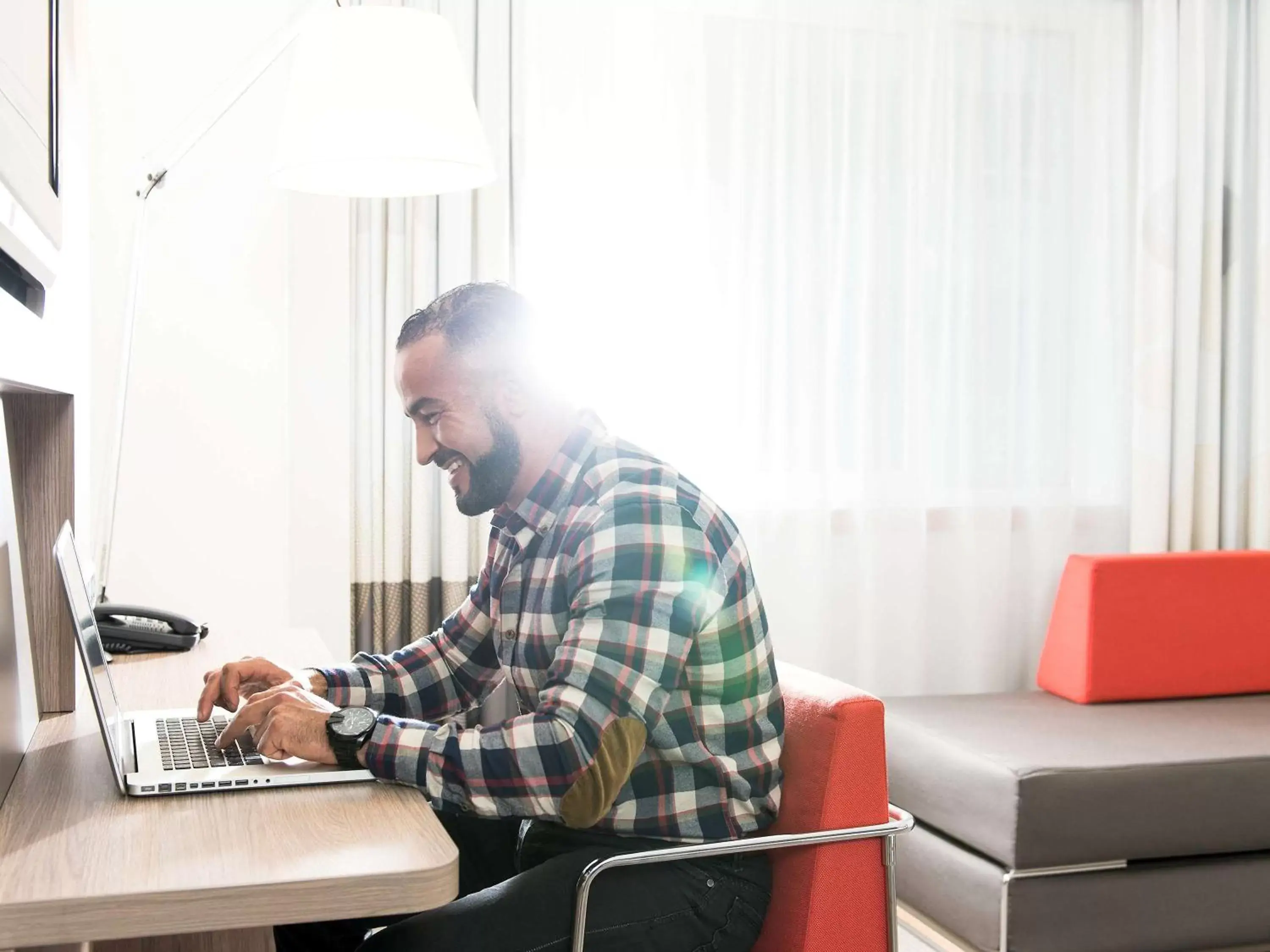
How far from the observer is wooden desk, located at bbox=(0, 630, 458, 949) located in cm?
92

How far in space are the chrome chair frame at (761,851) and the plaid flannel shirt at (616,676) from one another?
0.06m

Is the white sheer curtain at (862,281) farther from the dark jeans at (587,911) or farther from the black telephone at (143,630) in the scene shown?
the dark jeans at (587,911)

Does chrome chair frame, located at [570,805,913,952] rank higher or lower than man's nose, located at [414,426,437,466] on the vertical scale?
lower

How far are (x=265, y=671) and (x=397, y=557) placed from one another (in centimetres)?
153

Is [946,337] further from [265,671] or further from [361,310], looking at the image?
[265,671]

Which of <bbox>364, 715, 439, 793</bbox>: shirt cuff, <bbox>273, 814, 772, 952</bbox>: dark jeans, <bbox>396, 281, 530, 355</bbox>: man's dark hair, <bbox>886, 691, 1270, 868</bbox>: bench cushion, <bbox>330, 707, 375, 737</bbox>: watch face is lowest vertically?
<bbox>886, 691, 1270, 868</bbox>: bench cushion

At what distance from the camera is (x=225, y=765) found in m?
1.29

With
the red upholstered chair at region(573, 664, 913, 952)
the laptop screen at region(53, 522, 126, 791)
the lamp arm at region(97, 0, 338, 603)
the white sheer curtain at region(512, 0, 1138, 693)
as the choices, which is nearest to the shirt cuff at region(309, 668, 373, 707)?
the laptop screen at region(53, 522, 126, 791)

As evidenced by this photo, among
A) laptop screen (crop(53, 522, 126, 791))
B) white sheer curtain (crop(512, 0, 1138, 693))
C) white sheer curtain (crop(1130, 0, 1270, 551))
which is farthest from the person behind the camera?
white sheer curtain (crop(1130, 0, 1270, 551))

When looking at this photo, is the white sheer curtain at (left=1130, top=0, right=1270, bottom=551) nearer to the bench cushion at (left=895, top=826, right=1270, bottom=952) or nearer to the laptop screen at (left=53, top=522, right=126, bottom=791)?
the bench cushion at (left=895, top=826, right=1270, bottom=952)

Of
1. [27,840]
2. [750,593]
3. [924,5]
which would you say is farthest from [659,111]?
[27,840]

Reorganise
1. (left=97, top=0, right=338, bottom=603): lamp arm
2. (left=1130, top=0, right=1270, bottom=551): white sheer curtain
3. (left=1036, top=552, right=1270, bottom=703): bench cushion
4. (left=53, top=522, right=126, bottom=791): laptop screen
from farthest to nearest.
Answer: (left=1130, top=0, right=1270, bottom=551): white sheer curtain, (left=1036, top=552, right=1270, bottom=703): bench cushion, (left=97, top=0, right=338, bottom=603): lamp arm, (left=53, top=522, right=126, bottom=791): laptop screen

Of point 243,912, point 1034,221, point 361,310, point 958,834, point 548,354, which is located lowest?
point 958,834

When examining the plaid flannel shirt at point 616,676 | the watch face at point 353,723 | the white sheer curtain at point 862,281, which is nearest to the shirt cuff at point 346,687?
the plaid flannel shirt at point 616,676
